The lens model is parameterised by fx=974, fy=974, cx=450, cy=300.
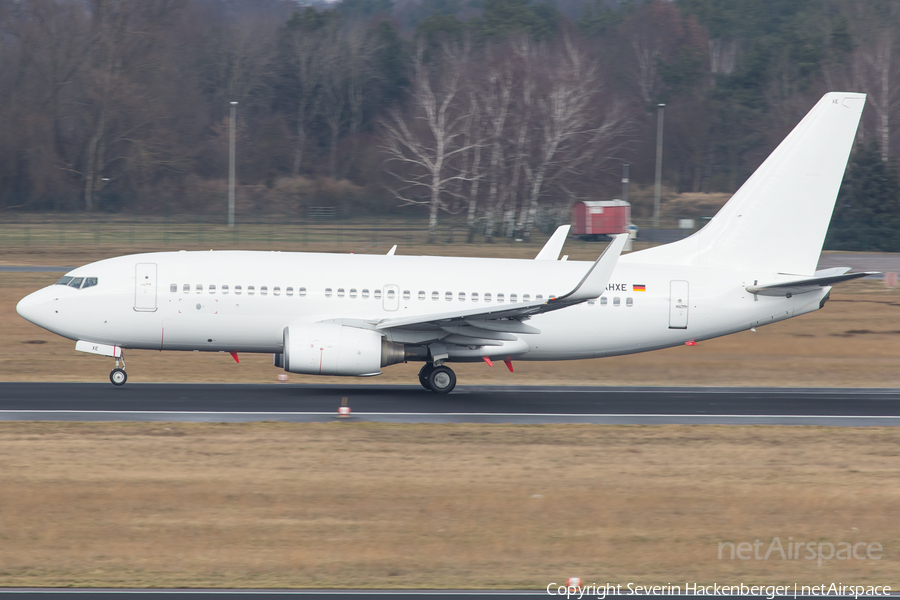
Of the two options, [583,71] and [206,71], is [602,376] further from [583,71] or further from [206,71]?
[206,71]

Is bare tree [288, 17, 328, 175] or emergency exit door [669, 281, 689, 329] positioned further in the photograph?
bare tree [288, 17, 328, 175]

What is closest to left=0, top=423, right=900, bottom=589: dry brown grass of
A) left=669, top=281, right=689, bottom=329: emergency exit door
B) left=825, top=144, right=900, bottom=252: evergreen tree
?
left=669, top=281, right=689, bottom=329: emergency exit door

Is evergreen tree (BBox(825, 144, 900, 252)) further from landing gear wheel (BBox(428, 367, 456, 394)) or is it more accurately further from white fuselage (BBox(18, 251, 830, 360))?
landing gear wheel (BBox(428, 367, 456, 394))

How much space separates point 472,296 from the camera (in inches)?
1040

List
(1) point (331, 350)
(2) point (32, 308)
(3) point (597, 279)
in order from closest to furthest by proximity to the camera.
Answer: (3) point (597, 279)
(1) point (331, 350)
(2) point (32, 308)

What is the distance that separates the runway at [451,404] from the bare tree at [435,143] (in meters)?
42.0

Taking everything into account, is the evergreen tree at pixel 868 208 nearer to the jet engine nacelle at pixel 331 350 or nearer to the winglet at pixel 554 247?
the winglet at pixel 554 247

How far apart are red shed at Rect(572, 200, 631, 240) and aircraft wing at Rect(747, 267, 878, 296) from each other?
43.5 m

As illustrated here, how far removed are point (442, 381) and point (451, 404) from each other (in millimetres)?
1365

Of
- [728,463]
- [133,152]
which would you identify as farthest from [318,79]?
[728,463]

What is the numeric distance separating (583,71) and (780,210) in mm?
67877

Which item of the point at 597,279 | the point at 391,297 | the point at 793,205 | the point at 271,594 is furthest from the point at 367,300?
the point at 271,594

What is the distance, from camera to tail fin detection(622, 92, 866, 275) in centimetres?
2739

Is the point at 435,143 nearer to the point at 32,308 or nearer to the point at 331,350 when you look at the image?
the point at 32,308
